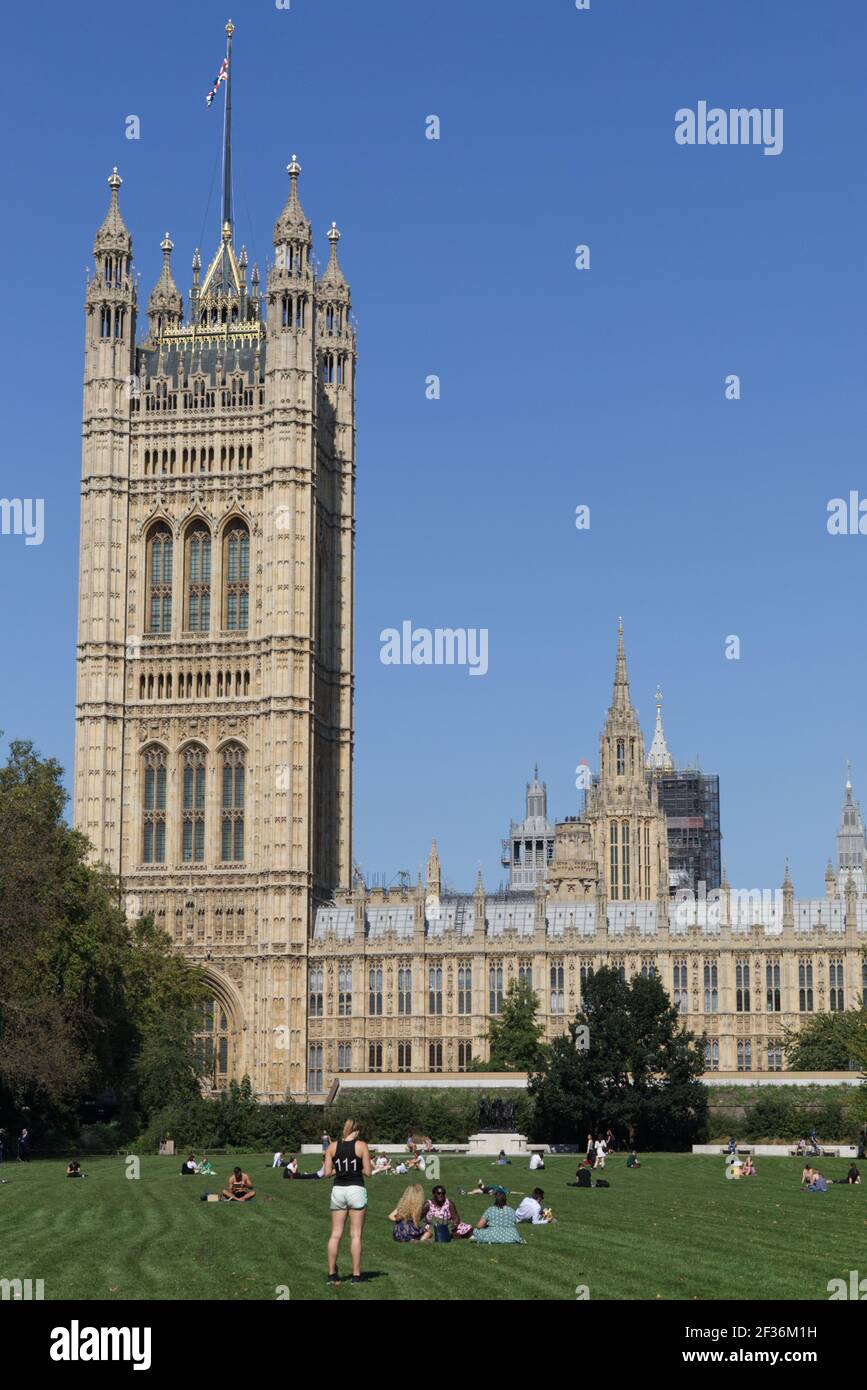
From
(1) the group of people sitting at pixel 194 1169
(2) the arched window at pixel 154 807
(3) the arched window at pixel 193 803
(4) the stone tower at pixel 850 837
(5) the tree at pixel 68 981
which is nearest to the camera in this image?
(1) the group of people sitting at pixel 194 1169

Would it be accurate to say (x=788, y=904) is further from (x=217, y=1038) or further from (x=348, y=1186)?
(x=348, y=1186)

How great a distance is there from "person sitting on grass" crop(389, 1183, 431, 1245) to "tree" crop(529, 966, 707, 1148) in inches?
1526

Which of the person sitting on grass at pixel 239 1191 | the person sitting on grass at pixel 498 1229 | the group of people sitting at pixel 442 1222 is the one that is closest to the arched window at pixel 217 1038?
the person sitting on grass at pixel 239 1191

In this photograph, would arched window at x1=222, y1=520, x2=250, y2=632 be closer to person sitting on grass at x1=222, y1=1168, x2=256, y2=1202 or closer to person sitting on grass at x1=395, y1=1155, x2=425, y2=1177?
person sitting on grass at x1=395, y1=1155, x2=425, y2=1177

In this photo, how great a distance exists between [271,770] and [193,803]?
4.51 m

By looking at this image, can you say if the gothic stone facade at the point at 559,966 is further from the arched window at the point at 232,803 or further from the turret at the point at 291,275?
the turret at the point at 291,275

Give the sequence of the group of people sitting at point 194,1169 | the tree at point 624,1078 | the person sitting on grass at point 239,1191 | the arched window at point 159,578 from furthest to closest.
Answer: the arched window at point 159,578 → the tree at point 624,1078 → the group of people sitting at point 194,1169 → the person sitting on grass at point 239,1191

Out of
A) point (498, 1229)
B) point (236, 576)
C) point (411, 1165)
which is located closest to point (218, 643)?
point (236, 576)

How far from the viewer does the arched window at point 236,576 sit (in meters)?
106

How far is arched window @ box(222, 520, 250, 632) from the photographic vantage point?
349 feet

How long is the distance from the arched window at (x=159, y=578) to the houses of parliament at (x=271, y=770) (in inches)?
4.4
